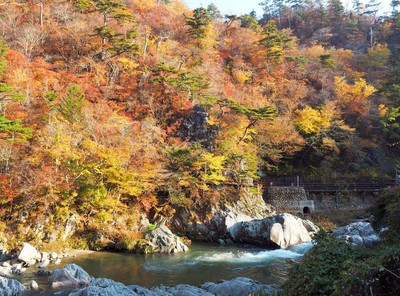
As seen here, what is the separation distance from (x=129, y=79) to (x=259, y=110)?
11.6 meters

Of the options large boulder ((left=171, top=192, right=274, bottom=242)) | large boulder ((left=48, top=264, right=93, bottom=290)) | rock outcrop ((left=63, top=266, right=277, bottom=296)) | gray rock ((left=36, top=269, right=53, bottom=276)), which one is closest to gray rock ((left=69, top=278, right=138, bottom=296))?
rock outcrop ((left=63, top=266, right=277, bottom=296))

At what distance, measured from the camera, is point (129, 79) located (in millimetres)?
27891

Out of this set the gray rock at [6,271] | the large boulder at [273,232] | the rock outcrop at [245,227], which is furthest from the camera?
the rock outcrop at [245,227]

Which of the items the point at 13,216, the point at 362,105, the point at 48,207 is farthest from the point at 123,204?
the point at 362,105

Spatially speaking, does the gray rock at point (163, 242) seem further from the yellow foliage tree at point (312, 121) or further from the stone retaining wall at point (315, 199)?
the yellow foliage tree at point (312, 121)

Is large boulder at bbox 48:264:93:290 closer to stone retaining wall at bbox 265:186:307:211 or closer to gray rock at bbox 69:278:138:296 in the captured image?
gray rock at bbox 69:278:138:296

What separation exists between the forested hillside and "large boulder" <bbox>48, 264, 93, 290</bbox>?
5.92 m

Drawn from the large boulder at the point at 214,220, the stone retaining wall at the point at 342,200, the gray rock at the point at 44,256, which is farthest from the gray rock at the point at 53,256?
the stone retaining wall at the point at 342,200

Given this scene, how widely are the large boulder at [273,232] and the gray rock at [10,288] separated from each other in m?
12.6

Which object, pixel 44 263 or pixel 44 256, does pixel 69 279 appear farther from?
pixel 44 256

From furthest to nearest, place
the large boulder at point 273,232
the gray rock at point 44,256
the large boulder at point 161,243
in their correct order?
the large boulder at point 273,232, the large boulder at point 161,243, the gray rock at point 44,256

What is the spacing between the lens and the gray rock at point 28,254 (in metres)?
14.3

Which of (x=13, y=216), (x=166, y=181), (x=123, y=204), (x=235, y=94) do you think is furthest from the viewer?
(x=235, y=94)

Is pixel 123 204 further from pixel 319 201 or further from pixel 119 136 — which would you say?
pixel 319 201
